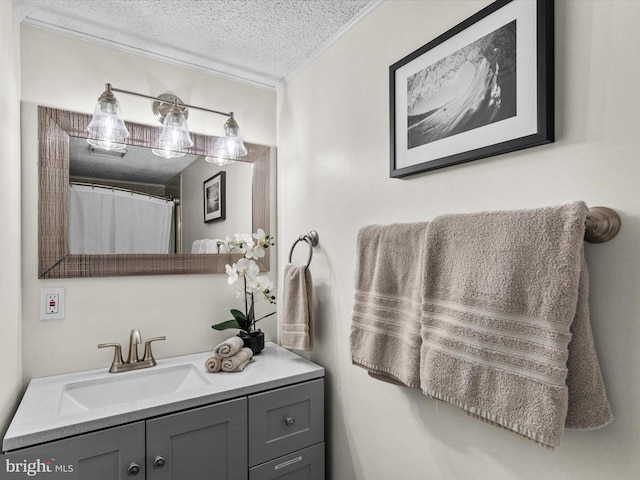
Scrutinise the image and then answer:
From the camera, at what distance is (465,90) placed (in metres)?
1.02

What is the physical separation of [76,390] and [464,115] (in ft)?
5.34

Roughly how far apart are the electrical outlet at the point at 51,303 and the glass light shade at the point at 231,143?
2.93ft

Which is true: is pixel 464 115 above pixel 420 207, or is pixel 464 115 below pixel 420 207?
above

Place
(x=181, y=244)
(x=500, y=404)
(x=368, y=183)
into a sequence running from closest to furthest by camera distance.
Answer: (x=500, y=404) < (x=368, y=183) < (x=181, y=244)

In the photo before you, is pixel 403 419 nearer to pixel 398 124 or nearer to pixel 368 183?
pixel 368 183

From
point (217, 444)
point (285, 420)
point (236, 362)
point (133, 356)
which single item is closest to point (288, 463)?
point (285, 420)

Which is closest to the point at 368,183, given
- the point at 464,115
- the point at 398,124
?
the point at 398,124

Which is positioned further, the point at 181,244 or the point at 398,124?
the point at 181,244

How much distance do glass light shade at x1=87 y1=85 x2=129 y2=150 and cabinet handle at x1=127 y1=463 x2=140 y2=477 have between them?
1186mm

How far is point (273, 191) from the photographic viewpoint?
2.00 metres

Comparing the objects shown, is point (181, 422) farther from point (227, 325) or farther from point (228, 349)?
point (227, 325)

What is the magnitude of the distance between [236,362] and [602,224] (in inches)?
50.3

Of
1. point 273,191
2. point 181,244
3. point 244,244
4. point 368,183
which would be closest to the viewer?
point 368,183

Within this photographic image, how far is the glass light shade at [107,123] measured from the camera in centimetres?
144
